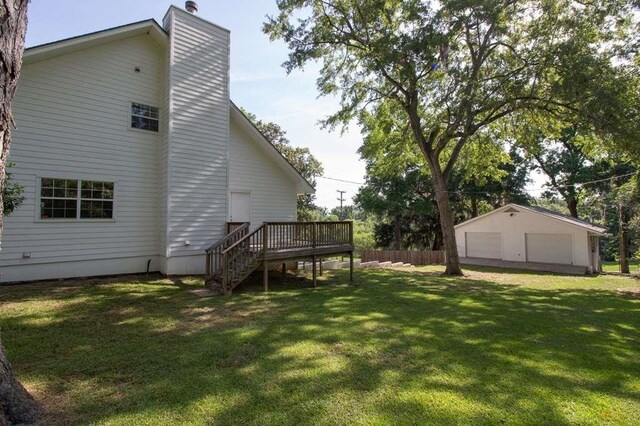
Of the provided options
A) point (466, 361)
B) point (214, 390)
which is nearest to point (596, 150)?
point (466, 361)

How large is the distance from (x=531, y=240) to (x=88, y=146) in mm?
23657

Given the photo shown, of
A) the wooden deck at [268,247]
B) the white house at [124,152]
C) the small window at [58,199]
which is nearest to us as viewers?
the wooden deck at [268,247]

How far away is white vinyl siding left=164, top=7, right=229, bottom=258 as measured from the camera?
1022 centimetres

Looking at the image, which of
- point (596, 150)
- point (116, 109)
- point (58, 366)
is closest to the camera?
point (58, 366)

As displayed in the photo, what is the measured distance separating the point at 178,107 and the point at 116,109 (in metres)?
1.70

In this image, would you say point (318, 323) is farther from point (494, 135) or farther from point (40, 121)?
point (494, 135)

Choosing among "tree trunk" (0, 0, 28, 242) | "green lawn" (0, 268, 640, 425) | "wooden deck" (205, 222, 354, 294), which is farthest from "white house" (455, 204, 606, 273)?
"tree trunk" (0, 0, 28, 242)

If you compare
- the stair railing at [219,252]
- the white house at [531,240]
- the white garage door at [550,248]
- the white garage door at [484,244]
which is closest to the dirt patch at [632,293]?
the white house at [531,240]

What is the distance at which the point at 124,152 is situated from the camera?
9.98 meters

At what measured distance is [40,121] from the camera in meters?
8.67

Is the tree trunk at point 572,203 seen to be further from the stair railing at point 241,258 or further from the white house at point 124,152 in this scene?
the stair railing at point 241,258

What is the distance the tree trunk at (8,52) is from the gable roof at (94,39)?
24.5 ft

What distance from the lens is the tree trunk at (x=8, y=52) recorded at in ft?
8.07

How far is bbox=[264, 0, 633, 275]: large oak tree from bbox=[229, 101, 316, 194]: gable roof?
3484mm
